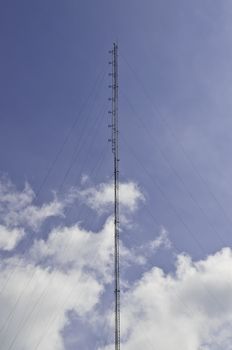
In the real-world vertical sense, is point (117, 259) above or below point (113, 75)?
below

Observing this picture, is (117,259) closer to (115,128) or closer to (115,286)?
(115,286)

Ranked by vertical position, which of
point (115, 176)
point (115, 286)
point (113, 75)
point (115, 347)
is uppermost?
point (113, 75)

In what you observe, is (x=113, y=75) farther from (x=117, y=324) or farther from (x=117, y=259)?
(x=117, y=324)

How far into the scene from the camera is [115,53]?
1924 inches

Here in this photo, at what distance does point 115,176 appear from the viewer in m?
45.1

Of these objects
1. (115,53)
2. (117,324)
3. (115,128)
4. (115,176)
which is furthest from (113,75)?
(117,324)

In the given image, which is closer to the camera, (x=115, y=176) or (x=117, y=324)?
(x=117, y=324)

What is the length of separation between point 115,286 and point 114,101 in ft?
53.4

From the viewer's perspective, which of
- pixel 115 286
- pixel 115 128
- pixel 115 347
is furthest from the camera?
pixel 115 128

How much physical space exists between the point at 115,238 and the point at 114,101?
12421 mm

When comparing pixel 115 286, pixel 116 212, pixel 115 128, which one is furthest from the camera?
pixel 115 128

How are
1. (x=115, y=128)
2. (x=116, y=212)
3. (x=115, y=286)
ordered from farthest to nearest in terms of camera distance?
(x=115, y=128) → (x=116, y=212) → (x=115, y=286)

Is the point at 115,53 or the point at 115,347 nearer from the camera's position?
the point at 115,347

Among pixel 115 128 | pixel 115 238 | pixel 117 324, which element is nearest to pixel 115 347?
pixel 117 324
